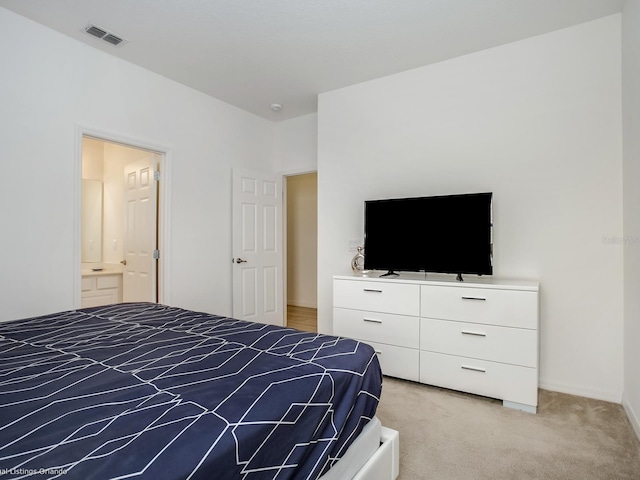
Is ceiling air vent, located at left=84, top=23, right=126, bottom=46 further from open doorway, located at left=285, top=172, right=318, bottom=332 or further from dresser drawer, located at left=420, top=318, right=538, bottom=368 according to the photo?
open doorway, located at left=285, top=172, right=318, bottom=332

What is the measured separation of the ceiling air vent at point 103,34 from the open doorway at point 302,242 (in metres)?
3.82

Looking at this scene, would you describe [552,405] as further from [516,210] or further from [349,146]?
[349,146]

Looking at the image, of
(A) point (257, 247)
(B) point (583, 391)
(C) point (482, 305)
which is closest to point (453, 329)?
(C) point (482, 305)

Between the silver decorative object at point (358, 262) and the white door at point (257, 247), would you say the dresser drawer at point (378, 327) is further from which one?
the white door at point (257, 247)

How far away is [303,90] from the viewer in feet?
12.3

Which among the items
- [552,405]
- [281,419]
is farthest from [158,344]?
[552,405]

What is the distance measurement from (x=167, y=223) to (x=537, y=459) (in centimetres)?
343

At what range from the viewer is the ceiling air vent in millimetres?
2645

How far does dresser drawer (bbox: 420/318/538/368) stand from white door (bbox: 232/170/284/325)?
2233 millimetres

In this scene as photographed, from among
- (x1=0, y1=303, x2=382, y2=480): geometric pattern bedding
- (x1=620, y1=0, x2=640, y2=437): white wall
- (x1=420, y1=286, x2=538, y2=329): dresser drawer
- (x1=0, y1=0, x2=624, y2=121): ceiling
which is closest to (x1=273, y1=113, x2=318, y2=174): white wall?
(x1=0, y1=0, x2=624, y2=121): ceiling

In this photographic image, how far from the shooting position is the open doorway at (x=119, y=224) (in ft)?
11.6

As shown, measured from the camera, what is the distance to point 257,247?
14.3ft

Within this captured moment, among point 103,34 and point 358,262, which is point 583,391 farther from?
point 103,34

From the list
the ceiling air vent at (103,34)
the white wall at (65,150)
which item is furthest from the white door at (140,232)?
the ceiling air vent at (103,34)
